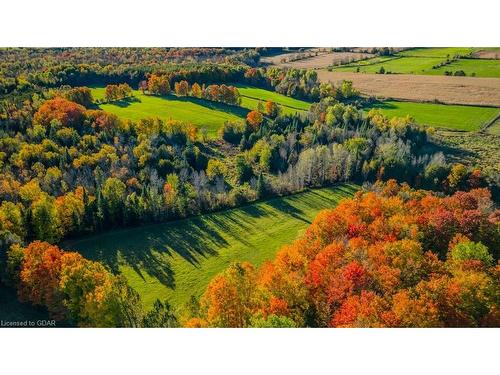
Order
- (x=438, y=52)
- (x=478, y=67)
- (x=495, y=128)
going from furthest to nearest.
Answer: (x=495, y=128)
(x=438, y=52)
(x=478, y=67)

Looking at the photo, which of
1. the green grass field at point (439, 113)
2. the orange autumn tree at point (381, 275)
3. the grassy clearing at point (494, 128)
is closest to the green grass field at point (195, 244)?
the orange autumn tree at point (381, 275)

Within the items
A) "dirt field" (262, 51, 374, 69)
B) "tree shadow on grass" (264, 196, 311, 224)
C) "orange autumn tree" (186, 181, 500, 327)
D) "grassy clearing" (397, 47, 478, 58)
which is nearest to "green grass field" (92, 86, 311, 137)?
"dirt field" (262, 51, 374, 69)

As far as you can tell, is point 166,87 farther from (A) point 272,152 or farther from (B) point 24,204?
(B) point 24,204

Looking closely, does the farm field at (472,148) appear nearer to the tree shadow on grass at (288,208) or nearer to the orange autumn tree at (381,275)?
the orange autumn tree at (381,275)

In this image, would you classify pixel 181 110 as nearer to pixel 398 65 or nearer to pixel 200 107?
pixel 200 107

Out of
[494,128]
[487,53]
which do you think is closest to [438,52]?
[487,53]
